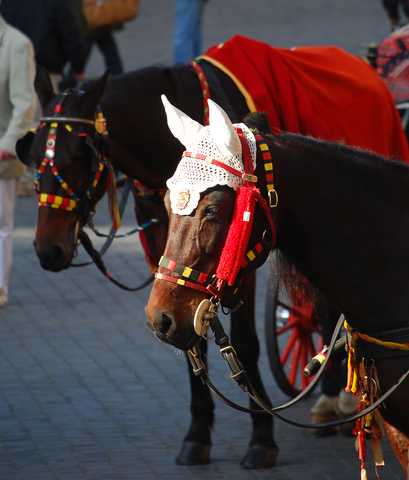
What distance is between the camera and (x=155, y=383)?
15.2ft

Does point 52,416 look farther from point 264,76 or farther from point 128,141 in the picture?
point 264,76

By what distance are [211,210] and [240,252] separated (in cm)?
15

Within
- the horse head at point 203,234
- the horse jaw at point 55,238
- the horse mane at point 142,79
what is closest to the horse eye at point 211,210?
the horse head at point 203,234

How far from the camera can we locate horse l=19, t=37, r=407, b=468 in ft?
11.9

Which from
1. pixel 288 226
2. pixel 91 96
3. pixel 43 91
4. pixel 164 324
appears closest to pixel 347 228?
pixel 288 226

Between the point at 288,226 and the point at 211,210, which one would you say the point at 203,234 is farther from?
the point at 288,226

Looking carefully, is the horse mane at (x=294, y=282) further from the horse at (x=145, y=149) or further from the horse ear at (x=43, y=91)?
the horse ear at (x=43, y=91)

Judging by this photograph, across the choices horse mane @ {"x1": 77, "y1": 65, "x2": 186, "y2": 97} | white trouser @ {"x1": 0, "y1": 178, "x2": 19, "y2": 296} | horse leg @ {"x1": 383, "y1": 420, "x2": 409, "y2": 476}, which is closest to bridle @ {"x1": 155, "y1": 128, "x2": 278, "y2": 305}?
horse leg @ {"x1": 383, "y1": 420, "x2": 409, "y2": 476}

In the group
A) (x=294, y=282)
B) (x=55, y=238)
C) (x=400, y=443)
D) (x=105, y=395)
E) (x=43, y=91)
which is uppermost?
(x=43, y=91)

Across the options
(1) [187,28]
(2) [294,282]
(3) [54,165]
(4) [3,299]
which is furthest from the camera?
(1) [187,28]

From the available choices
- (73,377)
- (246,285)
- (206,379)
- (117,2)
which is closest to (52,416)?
(73,377)

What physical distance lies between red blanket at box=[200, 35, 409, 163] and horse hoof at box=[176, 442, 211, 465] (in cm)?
162

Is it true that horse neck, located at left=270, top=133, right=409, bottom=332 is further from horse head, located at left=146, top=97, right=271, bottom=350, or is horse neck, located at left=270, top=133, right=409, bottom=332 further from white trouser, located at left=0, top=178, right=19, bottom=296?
white trouser, located at left=0, top=178, right=19, bottom=296

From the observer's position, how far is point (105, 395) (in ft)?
14.6
